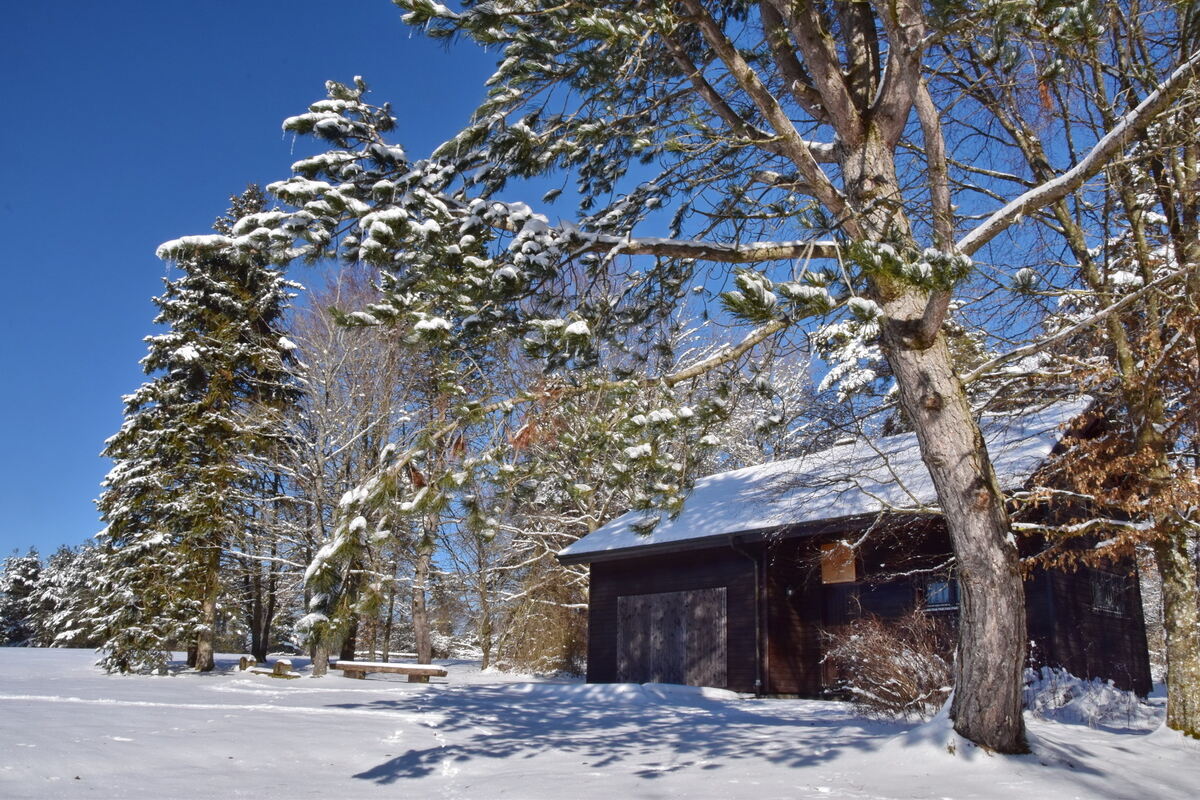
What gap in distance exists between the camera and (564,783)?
597 cm

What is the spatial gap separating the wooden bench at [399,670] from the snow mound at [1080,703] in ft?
36.0

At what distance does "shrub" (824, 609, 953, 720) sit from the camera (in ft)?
28.9

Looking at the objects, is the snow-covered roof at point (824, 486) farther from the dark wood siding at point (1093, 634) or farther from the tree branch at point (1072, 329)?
the tree branch at point (1072, 329)

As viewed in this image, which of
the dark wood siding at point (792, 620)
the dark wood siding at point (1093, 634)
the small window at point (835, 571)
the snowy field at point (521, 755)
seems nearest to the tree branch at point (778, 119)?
the snowy field at point (521, 755)

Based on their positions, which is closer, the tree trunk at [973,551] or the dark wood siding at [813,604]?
the tree trunk at [973,551]

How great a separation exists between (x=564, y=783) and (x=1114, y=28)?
7.55m

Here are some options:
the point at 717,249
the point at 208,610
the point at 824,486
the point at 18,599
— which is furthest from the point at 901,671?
the point at 18,599

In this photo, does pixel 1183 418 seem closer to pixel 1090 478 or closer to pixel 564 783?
pixel 1090 478

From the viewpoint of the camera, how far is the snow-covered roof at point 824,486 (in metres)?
11.2

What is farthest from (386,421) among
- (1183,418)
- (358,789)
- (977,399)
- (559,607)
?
(1183,418)

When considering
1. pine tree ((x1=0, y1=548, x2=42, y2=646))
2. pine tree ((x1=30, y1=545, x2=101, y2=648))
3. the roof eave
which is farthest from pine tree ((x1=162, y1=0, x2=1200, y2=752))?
pine tree ((x1=0, y1=548, x2=42, y2=646))

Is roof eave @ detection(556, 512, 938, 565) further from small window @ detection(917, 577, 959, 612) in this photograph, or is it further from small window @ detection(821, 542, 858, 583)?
small window @ detection(917, 577, 959, 612)

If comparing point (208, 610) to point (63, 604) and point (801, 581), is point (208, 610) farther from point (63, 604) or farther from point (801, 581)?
point (63, 604)

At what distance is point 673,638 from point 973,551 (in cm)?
1039
